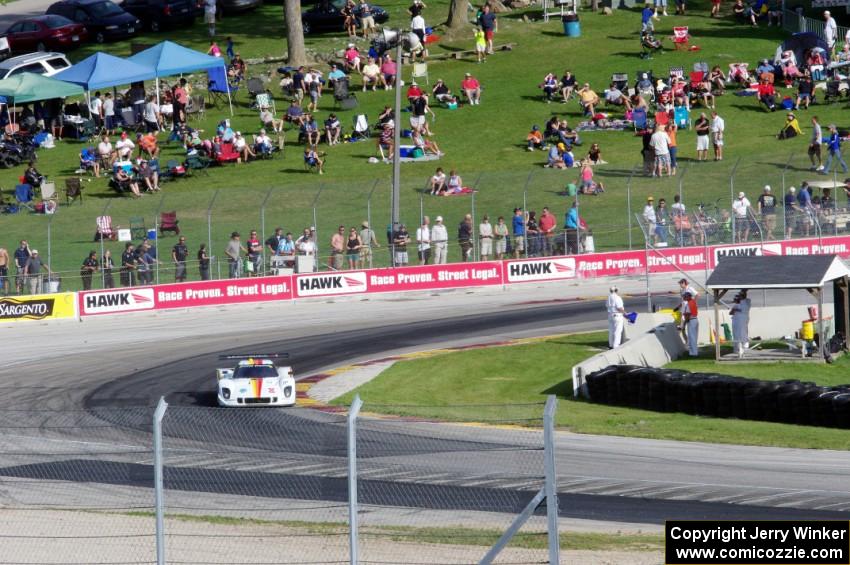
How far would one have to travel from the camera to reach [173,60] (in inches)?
1966

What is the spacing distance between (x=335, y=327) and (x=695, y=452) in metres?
17.0

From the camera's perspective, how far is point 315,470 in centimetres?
1225

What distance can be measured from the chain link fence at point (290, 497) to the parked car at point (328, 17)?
47.2 meters

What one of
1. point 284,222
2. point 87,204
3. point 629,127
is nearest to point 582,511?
point 284,222

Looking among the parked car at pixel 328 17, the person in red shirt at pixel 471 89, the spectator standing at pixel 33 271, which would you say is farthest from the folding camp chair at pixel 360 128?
the spectator standing at pixel 33 271

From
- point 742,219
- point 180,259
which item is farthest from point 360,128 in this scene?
point 742,219

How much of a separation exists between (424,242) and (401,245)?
700 millimetres

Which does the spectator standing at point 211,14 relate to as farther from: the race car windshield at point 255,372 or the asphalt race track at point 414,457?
the race car windshield at point 255,372

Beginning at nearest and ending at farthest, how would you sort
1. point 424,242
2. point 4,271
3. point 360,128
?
point 4,271
point 424,242
point 360,128

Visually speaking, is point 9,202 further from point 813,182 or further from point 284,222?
point 813,182

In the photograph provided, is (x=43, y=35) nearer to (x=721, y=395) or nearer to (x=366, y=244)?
(x=366, y=244)

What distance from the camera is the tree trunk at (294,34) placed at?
182 ft

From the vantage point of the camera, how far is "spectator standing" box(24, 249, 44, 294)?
1438 inches

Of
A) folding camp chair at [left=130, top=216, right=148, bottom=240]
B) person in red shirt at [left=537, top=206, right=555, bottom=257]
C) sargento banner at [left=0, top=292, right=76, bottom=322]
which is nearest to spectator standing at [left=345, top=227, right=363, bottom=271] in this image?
person in red shirt at [left=537, top=206, right=555, bottom=257]
